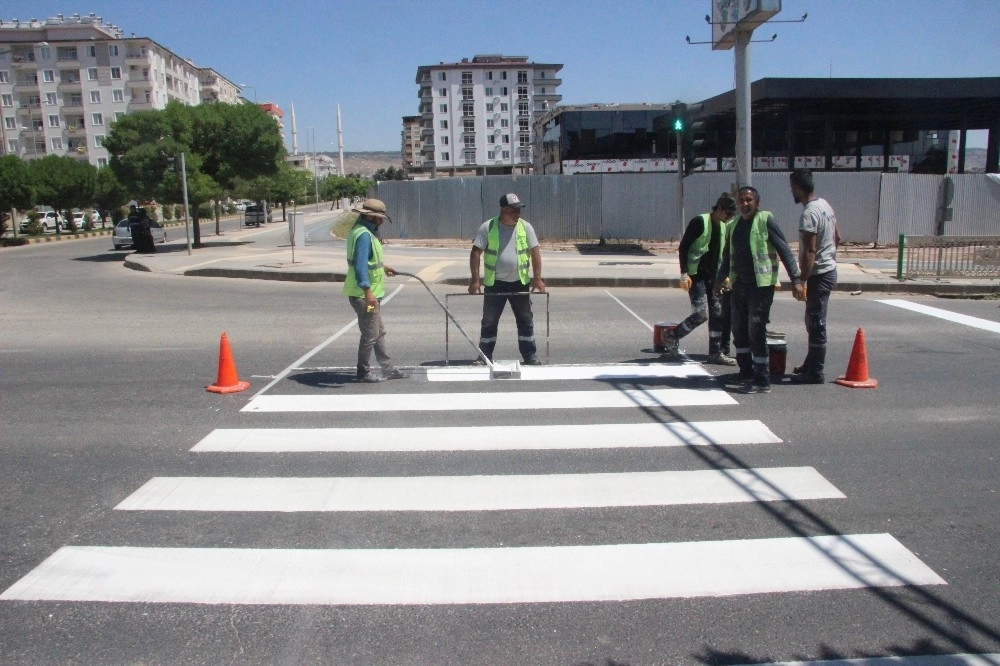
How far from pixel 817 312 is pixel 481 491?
166 inches

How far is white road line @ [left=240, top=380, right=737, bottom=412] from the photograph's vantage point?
721 centimetres

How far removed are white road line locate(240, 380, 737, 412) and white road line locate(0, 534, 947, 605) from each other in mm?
2895

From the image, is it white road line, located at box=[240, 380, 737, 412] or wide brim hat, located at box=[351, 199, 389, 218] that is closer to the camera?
white road line, located at box=[240, 380, 737, 412]

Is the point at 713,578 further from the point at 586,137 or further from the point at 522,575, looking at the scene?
the point at 586,137

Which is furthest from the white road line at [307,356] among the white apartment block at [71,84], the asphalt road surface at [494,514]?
the white apartment block at [71,84]

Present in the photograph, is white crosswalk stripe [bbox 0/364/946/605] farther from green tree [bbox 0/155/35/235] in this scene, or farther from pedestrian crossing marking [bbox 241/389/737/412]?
green tree [bbox 0/155/35/235]

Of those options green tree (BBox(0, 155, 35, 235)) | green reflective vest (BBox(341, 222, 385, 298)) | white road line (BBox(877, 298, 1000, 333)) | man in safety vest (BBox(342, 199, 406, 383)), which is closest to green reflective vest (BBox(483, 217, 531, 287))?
man in safety vest (BBox(342, 199, 406, 383))

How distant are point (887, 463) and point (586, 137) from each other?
3412 centimetres

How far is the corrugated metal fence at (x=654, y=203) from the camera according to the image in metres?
25.3

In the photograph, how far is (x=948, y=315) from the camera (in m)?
12.7

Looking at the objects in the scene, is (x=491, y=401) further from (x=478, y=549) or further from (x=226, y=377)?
(x=478, y=549)

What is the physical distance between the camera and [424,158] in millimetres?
116938

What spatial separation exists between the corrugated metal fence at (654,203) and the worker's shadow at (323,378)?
60.9ft

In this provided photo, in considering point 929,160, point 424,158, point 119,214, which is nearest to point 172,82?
point 424,158
